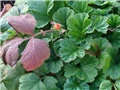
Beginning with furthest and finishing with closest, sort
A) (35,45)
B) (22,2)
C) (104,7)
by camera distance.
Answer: (22,2) → (104,7) → (35,45)

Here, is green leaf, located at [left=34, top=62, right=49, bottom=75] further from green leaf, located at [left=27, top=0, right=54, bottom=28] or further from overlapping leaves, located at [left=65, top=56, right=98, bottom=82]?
green leaf, located at [left=27, top=0, right=54, bottom=28]

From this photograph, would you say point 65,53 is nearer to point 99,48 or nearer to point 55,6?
point 99,48

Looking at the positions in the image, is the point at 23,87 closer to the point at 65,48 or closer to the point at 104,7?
Result: the point at 65,48

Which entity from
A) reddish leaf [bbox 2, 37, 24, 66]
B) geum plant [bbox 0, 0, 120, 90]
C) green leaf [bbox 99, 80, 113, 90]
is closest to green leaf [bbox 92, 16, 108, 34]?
geum plant [bbox 0, 0, 120, 90]

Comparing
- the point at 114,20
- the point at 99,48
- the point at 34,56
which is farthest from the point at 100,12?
the point at 34,56

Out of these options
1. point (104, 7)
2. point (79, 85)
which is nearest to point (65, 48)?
point (79, 85)

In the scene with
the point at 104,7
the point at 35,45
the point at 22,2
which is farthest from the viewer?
the point at 22,2

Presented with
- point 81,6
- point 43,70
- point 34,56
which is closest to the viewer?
point 34,56

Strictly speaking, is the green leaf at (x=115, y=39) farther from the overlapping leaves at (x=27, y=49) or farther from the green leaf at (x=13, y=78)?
the green leaf at (x=13, y=78)
